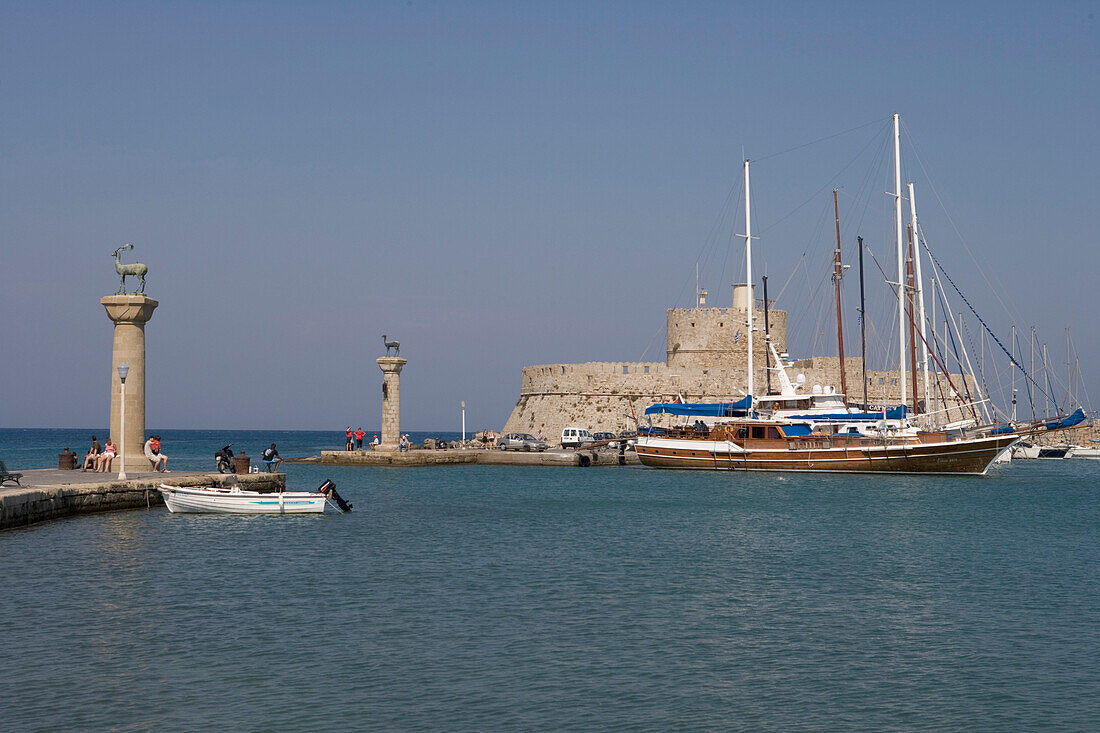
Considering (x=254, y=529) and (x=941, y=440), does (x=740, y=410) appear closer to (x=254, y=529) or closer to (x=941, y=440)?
(x=941, y=440)

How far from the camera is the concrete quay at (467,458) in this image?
46.1 meters

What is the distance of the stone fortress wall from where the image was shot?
5750 cm

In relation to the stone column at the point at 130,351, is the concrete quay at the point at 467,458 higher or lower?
lower

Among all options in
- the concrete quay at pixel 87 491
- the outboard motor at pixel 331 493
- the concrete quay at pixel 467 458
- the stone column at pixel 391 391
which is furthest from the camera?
the concrete quay at pixel 467 458

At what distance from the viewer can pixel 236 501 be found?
2358 centimetres

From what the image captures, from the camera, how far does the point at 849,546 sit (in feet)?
66.5

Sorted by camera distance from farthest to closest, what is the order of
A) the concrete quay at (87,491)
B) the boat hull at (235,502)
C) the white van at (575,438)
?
the white van at (575,438) < the boat hull at (235,502) < the concrete quay at (87,491)

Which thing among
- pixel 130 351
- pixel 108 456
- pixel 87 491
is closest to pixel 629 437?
pixel 108 456

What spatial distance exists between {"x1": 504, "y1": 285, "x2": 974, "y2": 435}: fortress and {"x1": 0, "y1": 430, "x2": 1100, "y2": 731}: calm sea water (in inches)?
1307

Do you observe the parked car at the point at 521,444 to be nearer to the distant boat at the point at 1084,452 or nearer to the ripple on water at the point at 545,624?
the ripple on water at the point at 545,624

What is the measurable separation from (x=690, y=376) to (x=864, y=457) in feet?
62.3

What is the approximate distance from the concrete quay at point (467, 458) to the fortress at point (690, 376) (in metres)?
8.03

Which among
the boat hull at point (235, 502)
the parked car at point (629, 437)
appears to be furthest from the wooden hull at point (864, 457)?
the boat hull at point (235, 502)

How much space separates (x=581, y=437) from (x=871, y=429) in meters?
17.4
